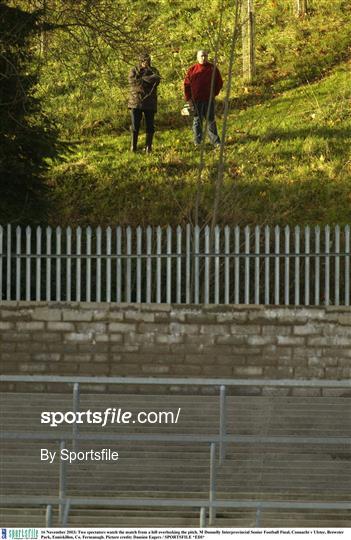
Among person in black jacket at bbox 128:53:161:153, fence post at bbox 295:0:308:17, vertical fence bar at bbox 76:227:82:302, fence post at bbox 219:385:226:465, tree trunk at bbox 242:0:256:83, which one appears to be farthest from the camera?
fence post at bbox 295:0:308:17

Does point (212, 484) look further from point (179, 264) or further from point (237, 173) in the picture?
point (237, 173)

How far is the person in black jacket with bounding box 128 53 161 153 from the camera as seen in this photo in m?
23.5

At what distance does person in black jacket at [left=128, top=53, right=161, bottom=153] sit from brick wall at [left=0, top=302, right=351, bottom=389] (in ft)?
25.0

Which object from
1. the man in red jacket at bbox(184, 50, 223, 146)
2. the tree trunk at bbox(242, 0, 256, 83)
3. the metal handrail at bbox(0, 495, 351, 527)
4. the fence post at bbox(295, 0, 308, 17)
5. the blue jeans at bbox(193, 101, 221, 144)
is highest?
the fence post at bbox(295, 0, 308, 17)

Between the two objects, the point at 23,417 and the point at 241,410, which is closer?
the point at 23,417

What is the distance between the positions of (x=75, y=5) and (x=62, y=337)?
6.31m

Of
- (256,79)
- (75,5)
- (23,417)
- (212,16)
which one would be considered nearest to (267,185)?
(75,5)

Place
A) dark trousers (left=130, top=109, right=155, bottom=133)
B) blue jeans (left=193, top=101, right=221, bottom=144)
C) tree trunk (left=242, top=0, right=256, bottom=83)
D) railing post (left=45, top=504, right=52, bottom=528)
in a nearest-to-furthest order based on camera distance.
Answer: railing post (left=45, top=504, right=52, bottom=528) < blue jeans (left=193, top=101, right=221, bottom=144) < dark trousers (left=130, top=109, right=155, bottom=133) < tree trunk (left=242, top=0, right=256, bottom=83)

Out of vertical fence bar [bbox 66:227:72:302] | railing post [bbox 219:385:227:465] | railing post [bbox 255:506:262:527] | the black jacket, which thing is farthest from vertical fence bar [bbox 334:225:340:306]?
the black jacket

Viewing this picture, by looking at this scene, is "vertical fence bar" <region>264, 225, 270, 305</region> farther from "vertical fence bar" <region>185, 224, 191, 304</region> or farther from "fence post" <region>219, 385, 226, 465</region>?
"fence post" <region>219, 385, 226, 465</region>

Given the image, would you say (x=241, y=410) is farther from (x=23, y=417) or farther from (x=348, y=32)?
(x=348, y=32)

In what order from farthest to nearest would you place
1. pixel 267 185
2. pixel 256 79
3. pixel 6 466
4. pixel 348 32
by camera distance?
pixel 348 32 → pixel 256 79 → pixel 267 185 → pixel 6 466

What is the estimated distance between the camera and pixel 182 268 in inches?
637

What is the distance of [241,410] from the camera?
15.0 m
